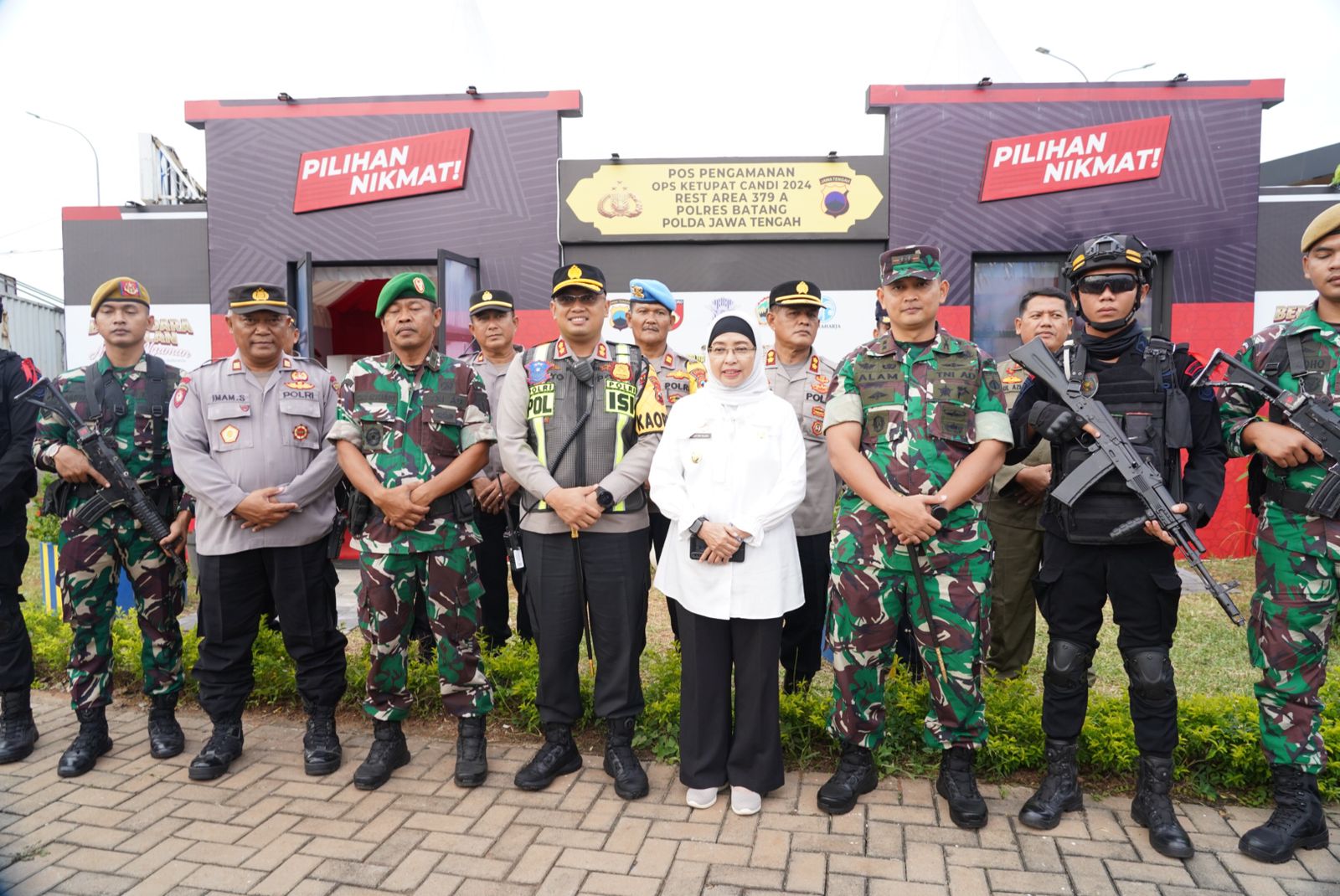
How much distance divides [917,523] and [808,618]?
1234 mm

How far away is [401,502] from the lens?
3.20m

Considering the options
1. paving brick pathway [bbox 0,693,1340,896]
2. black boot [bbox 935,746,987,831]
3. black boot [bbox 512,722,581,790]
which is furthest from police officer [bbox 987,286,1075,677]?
black boot [bbox 512,722,581,790]

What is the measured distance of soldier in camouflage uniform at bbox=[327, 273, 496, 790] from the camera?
10.8ft

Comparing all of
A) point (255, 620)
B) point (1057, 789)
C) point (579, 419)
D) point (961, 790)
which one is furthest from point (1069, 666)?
point (255, 620)

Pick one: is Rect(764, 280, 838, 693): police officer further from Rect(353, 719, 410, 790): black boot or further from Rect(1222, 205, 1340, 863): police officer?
Rect(353, 719, 410, 790): black boot

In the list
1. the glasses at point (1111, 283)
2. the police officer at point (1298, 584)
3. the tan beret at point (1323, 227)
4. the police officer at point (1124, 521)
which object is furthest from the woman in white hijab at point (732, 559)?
the tan beret at point (1323, 227)

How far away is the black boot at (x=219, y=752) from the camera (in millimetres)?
3369

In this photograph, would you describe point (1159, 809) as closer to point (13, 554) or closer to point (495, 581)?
point (495, 581)

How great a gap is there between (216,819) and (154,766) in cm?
74

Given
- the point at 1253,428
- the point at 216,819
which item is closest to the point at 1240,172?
the point at 1253,428

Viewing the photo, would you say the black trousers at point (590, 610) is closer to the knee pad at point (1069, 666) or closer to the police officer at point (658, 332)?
the police officer at point (658, 332)

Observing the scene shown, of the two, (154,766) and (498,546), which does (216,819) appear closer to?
(154,766)

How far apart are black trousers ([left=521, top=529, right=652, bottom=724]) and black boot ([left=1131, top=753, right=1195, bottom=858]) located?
2.02 metres

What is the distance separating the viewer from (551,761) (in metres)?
3.31
